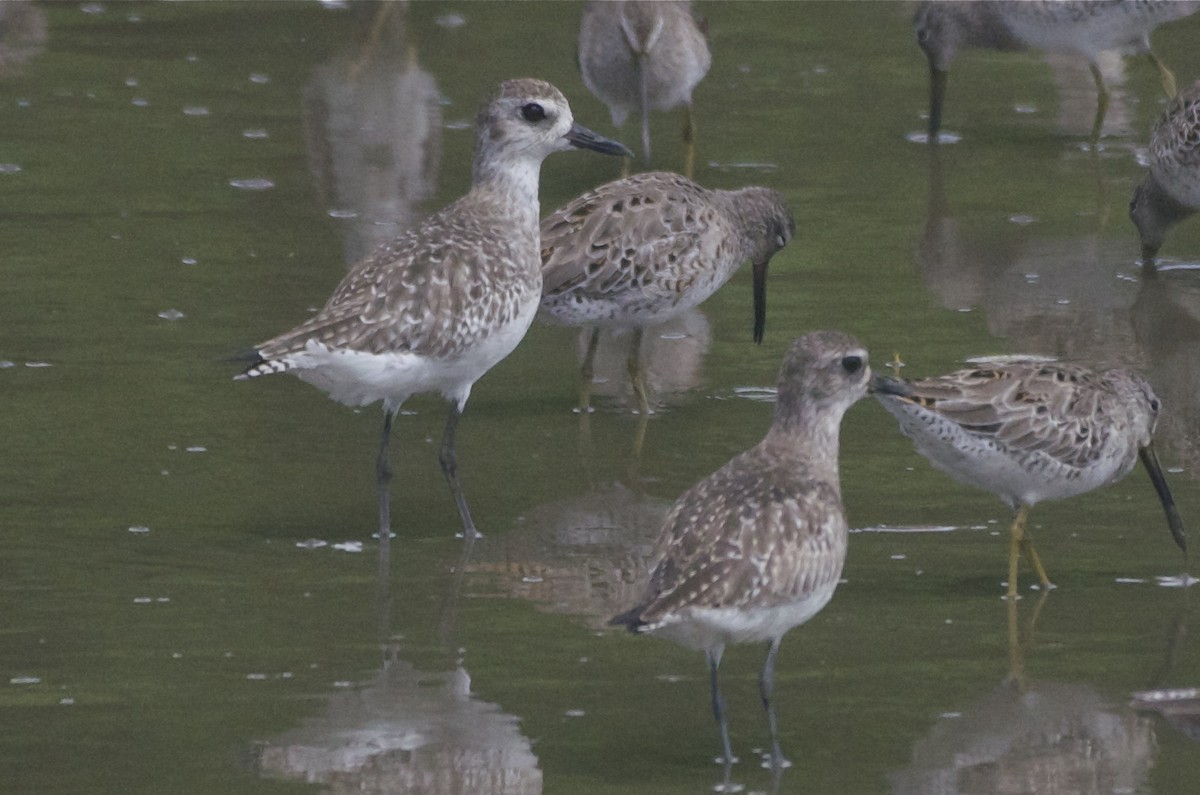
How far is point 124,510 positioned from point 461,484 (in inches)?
49.6

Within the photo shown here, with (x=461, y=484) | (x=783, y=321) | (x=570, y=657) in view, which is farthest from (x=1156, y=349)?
(x=570, y=657)

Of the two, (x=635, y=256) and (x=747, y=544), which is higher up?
(x=747, y=544)

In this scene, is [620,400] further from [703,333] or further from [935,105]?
[935,105]

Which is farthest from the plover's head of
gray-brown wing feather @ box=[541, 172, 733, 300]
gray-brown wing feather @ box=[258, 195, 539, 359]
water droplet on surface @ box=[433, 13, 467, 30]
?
water droplet on surface @ box=[433, 13, 467, 30]

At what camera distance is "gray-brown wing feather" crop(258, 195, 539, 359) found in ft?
25.7

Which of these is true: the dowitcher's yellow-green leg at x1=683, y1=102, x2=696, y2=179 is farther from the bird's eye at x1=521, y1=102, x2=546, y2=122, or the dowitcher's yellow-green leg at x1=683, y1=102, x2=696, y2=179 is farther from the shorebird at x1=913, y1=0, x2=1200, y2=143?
the bird's eye at x1=521, y1=102, x2=546, y2=122

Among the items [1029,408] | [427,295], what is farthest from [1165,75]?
[427,295]

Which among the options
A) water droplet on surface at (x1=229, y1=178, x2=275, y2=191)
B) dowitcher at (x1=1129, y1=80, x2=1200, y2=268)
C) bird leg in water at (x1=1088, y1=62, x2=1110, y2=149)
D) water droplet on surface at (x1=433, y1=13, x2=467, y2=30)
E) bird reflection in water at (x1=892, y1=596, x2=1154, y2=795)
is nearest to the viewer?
bird reflection in water at (x1=892, y1=596, x2=1154, y2=795)

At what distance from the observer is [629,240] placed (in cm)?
931

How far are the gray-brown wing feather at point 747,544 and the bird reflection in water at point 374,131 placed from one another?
5298mm

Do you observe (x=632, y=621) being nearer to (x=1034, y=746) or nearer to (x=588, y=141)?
(x=1034, y=746)

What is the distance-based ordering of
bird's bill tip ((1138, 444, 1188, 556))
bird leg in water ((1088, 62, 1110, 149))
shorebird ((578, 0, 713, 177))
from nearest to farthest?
bird's bill tip ((1138, 444, 1188, 556)), shorebird ((578, 0, 713, 177)), bird leg in water ((1088, 62, 1110, 149))

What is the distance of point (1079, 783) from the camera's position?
603 cm

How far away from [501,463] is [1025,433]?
2234 mm
